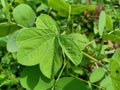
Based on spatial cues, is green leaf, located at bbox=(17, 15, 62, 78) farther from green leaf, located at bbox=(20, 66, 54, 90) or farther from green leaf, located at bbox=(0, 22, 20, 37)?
green leaf, located at bbox=(0, 22, 20, 37)

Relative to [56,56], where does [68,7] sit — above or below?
above

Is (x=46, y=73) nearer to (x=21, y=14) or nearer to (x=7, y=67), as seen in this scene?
(x=21, y=14)

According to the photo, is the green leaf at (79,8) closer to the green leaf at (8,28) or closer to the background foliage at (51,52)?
the background foliage at (51,52)

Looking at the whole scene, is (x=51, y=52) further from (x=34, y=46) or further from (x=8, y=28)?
(x=8, y=28)

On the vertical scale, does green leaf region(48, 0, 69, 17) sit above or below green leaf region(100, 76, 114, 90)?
above

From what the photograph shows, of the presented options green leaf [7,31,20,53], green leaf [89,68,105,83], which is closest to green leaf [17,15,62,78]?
green leaf [7,31,20,53]

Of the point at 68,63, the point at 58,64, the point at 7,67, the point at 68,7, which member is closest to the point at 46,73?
the point at 58,64

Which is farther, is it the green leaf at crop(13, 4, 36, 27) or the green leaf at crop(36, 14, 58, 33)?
the green leaf at crop(13, 4, 36, 27)

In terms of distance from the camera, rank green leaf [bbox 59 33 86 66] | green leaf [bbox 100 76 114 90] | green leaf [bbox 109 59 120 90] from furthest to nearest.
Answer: green leaf [bbox 100 76 114 90], green leaf [bbox 59 33 86 66], green leaf [bbox 109 59 120 90]

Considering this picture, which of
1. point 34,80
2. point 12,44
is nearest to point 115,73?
point 34,80
